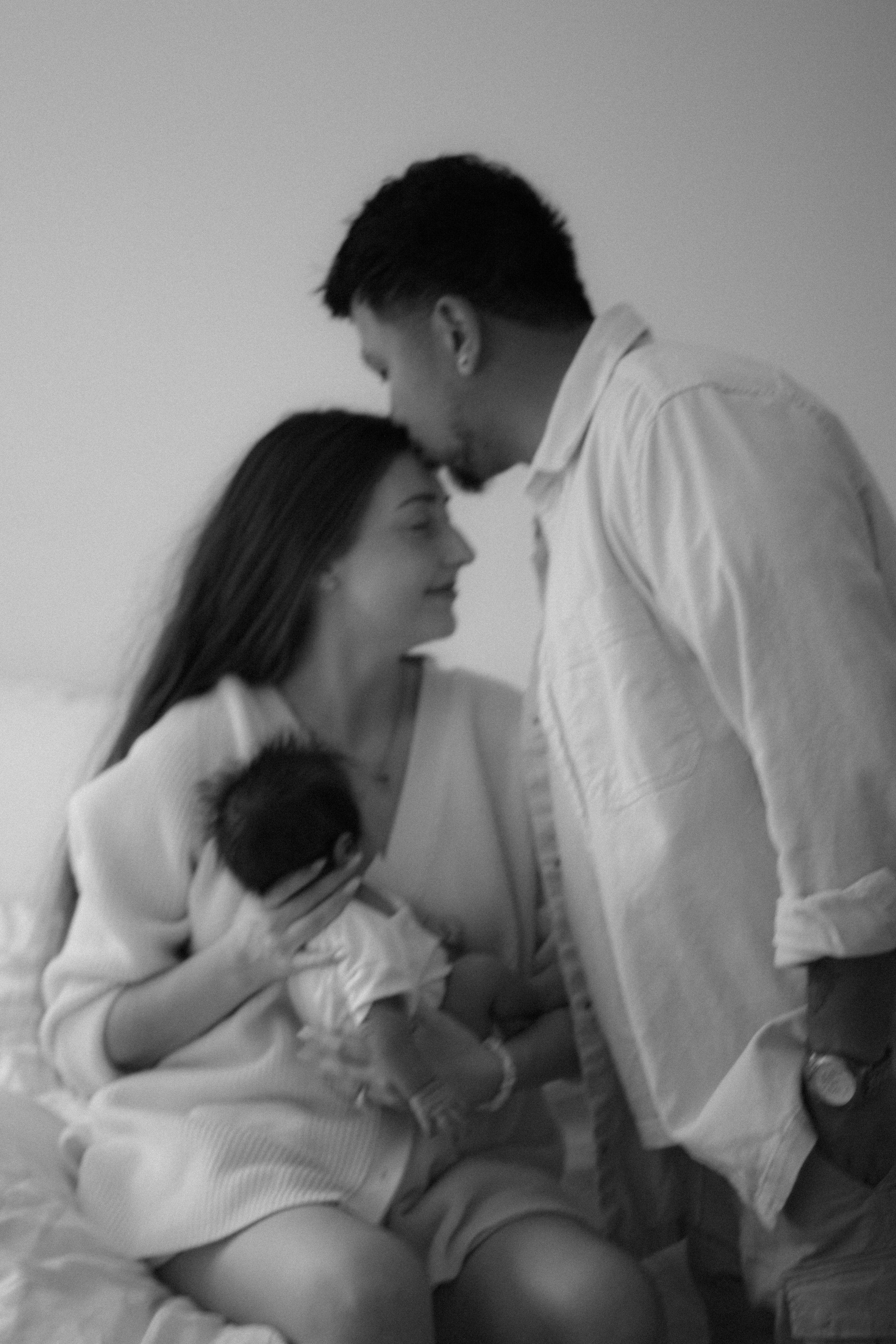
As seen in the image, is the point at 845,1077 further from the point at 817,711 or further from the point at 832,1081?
the point at 817,711

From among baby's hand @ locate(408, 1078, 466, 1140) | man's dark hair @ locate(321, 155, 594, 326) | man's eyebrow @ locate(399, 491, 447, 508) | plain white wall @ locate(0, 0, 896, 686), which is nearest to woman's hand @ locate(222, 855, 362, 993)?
baby's hand @ locate(408, 1078, 466, 1140)

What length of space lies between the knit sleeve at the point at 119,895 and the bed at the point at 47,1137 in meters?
0.09

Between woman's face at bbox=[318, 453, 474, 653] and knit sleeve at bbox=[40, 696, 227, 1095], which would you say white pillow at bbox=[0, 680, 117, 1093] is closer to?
knit sleeve at bbox=[40, 696, 227, 1095]

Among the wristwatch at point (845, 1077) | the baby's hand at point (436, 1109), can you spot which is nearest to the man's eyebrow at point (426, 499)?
the baby's hand at point (436, 1109)

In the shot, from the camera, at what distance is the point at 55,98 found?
2463 mm

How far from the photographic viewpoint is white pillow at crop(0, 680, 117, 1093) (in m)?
1.59

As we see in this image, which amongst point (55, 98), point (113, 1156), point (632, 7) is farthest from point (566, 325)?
point (55, 98)

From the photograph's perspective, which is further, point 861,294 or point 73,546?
point 73,546

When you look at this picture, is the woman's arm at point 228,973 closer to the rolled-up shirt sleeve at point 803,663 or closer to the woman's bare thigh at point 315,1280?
the woman's bare thigh at point 315,1280

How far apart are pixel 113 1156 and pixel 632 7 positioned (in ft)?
5.67

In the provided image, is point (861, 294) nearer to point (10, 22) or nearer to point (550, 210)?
point (550, 210)

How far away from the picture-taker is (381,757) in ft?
5.24

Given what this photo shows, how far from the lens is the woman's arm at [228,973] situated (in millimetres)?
1361

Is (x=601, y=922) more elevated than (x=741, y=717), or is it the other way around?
(x=741, y=717)
